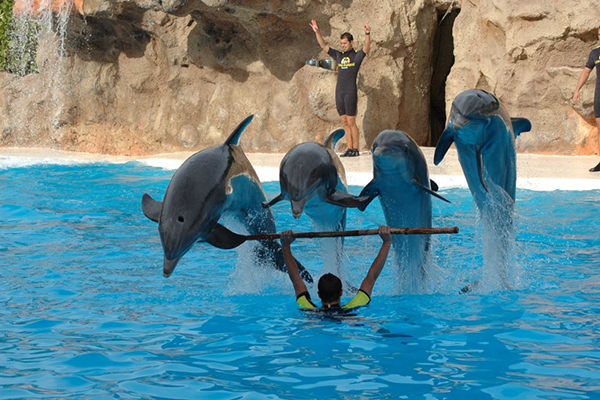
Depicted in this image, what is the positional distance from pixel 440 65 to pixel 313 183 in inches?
494

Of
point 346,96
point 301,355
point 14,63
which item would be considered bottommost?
point 301,355

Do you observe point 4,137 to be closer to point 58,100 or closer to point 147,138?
point 58,100

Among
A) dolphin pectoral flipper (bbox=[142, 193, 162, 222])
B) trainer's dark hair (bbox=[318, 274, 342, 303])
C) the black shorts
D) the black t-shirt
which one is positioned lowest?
trainer's dark hair (bbox=[318, 274, 342, 303])

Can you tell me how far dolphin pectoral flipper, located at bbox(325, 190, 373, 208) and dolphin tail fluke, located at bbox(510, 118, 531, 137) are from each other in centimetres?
132

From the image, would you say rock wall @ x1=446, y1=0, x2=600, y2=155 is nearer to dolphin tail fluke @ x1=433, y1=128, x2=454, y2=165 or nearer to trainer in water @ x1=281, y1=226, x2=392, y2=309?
dolphin tail fluke @ x1=433, y1=128, x2=454, y2=165

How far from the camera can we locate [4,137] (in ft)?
53.4

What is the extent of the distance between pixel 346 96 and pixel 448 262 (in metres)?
6.36

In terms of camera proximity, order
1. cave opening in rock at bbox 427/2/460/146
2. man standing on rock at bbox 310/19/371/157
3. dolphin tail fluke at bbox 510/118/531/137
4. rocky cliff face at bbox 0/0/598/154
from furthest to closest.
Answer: cave opening in rock at bbox 427/2/460/146 < man standing on rock at bbox 310/19/371/157 < rocky cliff face at bbox 0/0/598/154 < dolphin tail fluke at bbox 510/118/531/137

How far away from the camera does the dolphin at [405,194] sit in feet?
14.7

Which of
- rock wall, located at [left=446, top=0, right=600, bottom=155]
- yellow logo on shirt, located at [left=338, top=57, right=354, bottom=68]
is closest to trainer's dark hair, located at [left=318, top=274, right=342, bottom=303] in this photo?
yellow logo on shirt, located at [left=338, top=57, right=354, bottom=68]

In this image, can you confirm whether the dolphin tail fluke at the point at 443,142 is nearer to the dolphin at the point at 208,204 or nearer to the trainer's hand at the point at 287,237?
the trainer's hand at the point at 287,237

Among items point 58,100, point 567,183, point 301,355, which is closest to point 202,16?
point 58,100

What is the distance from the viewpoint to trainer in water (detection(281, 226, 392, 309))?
4289 millimetres

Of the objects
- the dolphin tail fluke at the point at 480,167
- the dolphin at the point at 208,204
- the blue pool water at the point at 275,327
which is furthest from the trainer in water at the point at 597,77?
the dolphin at the point at 208,204
